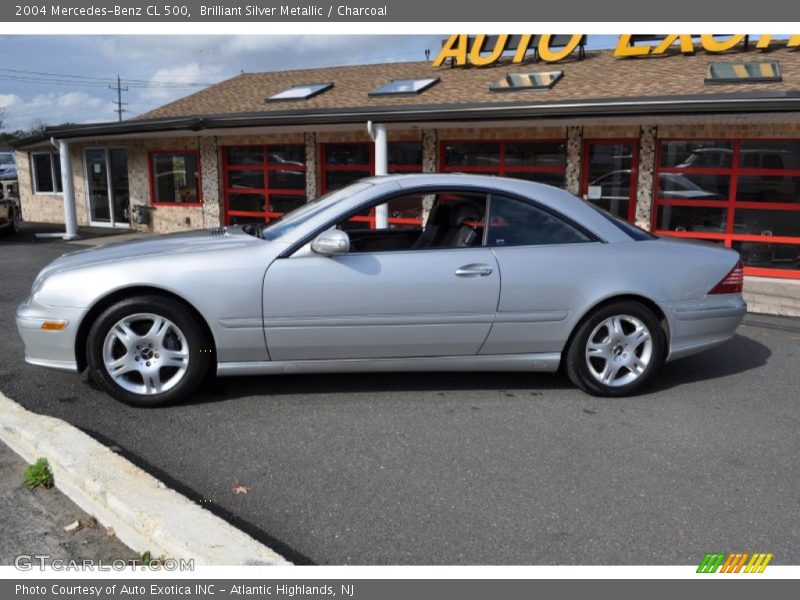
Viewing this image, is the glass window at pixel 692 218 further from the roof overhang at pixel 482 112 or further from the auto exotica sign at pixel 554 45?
the auto exotica sign at pixel 554 45

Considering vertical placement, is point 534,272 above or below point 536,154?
below

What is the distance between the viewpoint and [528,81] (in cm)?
1204

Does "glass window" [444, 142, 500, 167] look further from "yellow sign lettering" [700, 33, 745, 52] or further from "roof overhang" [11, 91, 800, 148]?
"yellow sign lettering" [700, 33, 745, 52]

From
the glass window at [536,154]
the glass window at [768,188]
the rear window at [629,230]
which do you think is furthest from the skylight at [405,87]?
the rear window at [629,230]

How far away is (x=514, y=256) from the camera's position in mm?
4320

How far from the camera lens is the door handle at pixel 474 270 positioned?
13.8 ft

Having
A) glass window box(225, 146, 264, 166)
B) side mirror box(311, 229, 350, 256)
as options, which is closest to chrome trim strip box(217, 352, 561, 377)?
side mirror box(311, 229, 350, 256)

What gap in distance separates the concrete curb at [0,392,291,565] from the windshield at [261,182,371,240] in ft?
5.51

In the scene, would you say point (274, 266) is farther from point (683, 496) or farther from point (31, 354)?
point (683, 496)

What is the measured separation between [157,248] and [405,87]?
10.2 metres

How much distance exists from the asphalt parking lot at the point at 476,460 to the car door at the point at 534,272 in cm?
45

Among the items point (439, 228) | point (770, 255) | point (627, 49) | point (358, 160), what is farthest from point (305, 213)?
point (627, 49)

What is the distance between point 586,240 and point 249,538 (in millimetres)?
2974

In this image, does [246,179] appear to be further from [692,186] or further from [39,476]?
[39,476]
